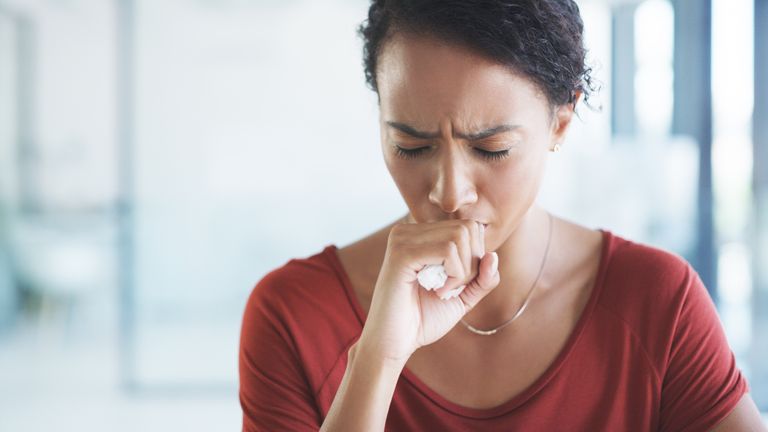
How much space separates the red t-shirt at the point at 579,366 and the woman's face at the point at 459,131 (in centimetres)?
26

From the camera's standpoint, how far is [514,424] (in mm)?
Result: 1242

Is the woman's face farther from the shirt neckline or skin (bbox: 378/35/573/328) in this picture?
the shirt neckline

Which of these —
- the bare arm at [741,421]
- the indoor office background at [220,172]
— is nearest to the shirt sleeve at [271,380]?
the bare arm at [741,421]

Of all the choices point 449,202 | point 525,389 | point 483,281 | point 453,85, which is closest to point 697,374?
point 525,389

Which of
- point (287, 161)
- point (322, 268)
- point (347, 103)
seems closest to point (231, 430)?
point (287, 161)

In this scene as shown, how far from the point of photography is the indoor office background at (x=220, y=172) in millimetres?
3982

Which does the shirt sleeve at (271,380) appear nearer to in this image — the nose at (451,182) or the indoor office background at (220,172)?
the nose at (451,182)

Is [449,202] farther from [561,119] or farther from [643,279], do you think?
[643,279]

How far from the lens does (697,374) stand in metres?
1.22

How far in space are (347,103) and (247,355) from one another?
2.90 metres

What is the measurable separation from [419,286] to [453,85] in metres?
0.31

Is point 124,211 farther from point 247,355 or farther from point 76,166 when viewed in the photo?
point 247,355

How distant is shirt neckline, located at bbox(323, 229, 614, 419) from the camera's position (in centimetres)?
125

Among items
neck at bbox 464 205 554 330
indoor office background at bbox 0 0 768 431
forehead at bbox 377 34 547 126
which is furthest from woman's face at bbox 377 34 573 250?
indoor office background at bbox 0 0 768 431
